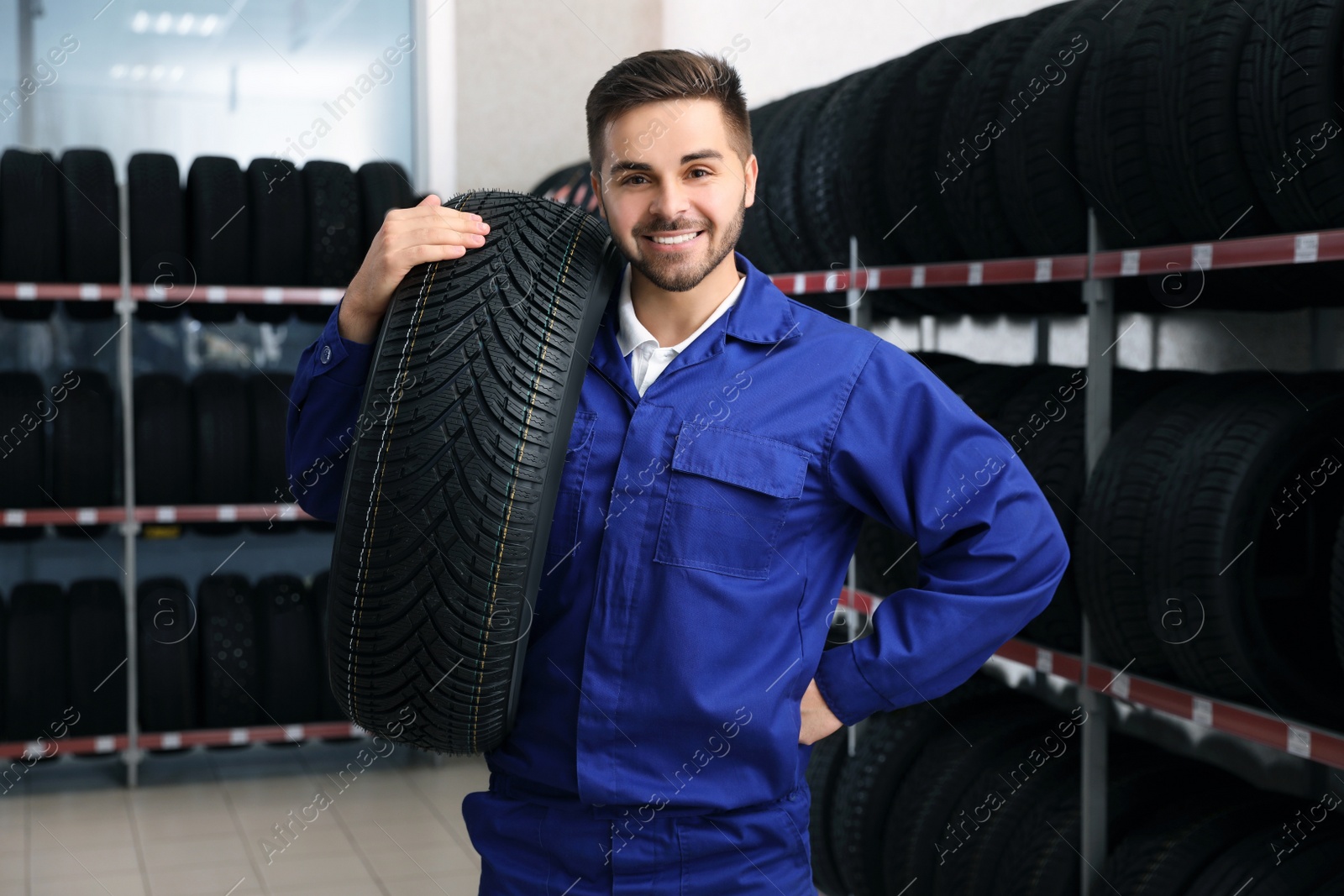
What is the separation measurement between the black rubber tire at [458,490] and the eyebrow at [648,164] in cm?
16

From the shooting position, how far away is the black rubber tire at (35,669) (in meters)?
4.41

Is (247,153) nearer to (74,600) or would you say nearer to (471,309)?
(74,600)

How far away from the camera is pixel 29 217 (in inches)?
174

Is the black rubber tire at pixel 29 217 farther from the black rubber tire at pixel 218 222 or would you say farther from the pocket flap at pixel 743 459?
the pocket flap at pixel 743 459

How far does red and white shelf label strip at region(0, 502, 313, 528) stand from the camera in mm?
4504

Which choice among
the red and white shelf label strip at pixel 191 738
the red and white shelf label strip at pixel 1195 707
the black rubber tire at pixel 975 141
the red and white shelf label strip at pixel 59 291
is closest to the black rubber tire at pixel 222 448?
the red and white shelf label strip at pixel 59 291

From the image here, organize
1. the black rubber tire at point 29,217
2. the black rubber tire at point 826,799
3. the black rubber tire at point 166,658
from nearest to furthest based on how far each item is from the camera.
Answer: the black rubber tire at point 826,799 < the black rubber tire at point 29,217 < the black rubber tire at point 166,658

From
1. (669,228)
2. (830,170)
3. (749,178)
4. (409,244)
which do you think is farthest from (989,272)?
(409,244)

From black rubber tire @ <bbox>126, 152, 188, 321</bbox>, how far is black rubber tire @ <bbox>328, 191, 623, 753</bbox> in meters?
3.35

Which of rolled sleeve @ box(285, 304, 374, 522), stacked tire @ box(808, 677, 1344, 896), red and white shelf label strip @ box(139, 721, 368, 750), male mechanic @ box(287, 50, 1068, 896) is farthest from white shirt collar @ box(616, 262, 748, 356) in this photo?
red and white shelf label strip @ box(139, 721, 368, 750)

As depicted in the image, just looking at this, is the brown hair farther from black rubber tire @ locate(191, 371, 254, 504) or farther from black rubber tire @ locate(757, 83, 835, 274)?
black rubber tire @ locate(191, 371, 254, 504)

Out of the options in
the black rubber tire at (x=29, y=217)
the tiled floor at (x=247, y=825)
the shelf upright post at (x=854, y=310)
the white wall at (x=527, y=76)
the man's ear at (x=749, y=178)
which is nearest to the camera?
the man's ear at (x=749, y=178)

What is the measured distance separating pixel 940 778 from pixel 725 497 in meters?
1.68

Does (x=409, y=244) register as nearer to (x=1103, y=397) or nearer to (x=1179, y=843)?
(x=1103, y=397)
